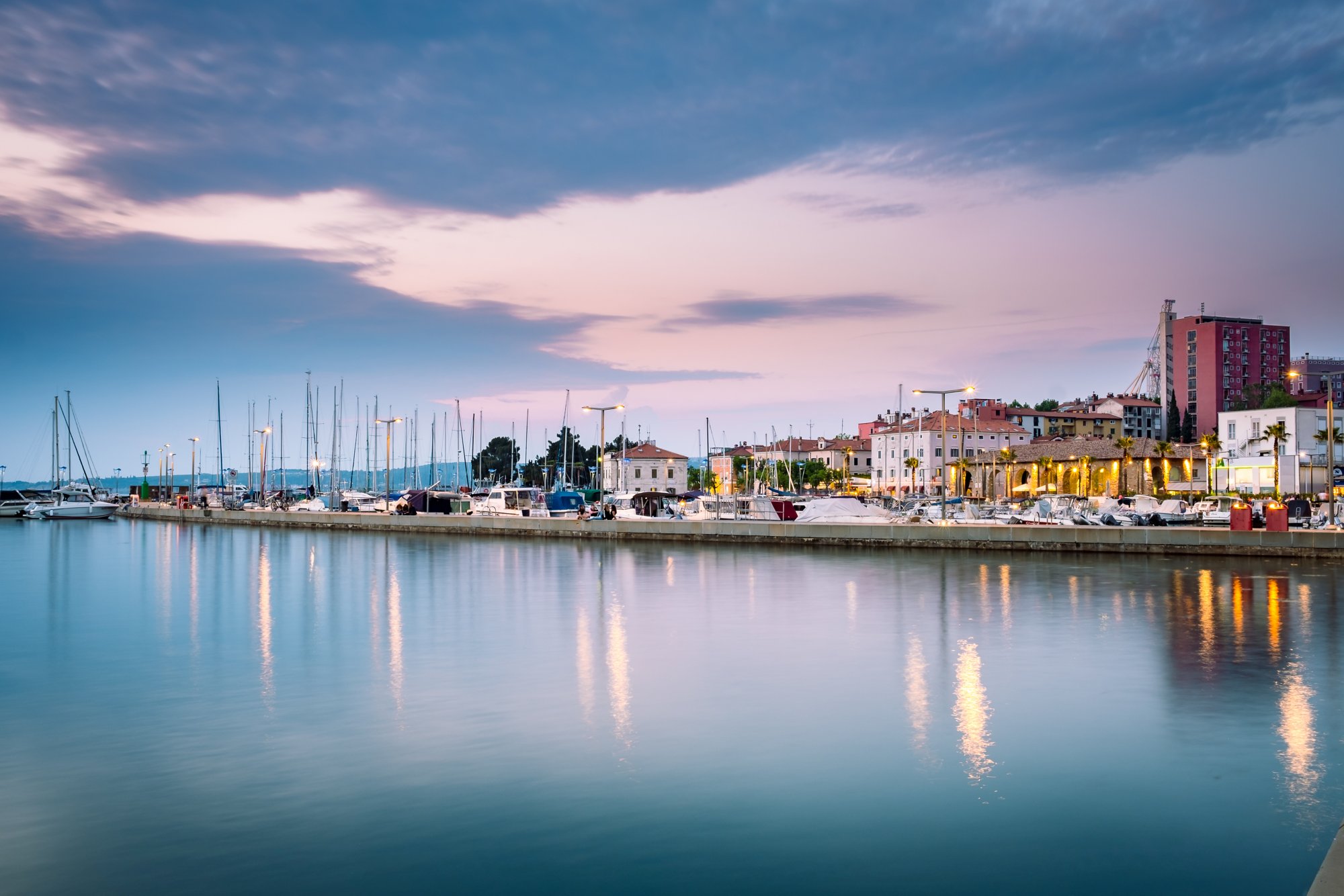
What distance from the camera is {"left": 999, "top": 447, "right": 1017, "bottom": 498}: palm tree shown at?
12212 centimetres

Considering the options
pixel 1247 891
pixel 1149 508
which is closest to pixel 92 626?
pixel 1247 891

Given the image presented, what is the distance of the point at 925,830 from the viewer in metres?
11.8

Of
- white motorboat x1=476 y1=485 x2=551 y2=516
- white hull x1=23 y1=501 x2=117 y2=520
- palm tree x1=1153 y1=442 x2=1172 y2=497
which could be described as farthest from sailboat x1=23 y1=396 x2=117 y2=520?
palm tree x1=1153 y1=442 x2=1172 y2=497

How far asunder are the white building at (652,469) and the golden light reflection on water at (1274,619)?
4404 inches

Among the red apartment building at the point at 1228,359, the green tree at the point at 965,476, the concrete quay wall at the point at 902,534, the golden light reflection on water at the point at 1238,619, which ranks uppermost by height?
the red apartment building at the point at 1228,359

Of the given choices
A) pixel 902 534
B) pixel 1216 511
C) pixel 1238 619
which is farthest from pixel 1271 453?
pixel 1238 619

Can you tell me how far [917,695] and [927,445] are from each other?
420 feet

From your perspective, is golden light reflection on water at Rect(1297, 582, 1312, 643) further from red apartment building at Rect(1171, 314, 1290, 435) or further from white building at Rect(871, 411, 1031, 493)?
red apartment building at Rect(1171, 314, 1290, 435)

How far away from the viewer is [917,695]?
19750mm

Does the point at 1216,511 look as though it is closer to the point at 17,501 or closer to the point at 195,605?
the point at 195,605

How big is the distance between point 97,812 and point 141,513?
119 m

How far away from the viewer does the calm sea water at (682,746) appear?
1091cm

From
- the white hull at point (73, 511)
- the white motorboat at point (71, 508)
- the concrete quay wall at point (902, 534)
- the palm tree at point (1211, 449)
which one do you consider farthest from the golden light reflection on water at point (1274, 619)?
the white motorboat at point (71, 508)

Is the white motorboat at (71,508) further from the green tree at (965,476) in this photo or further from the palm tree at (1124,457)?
the palm tree at (1124,457)
